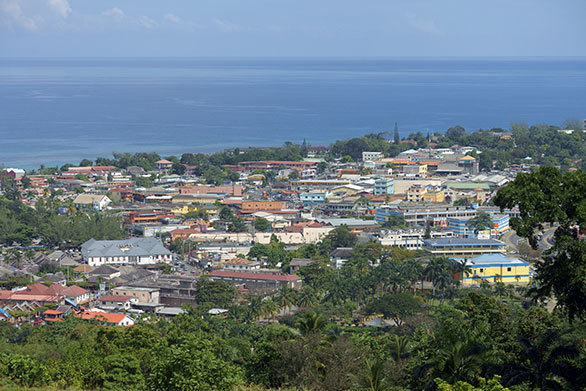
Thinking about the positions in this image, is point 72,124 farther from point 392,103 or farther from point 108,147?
point 392,103

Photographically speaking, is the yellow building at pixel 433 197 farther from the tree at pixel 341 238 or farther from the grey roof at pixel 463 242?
the grey roof at pixel 463 242

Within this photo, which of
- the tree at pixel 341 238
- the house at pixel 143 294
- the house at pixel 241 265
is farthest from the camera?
the tree at pixel 341 238

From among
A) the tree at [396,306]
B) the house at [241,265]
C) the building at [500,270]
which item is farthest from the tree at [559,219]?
the house at [241,265]

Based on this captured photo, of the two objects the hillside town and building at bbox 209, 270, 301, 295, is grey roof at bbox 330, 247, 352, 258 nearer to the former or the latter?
the hillside town

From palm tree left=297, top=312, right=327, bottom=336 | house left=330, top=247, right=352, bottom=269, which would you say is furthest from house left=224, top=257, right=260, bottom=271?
palm tree left=297, top=312, right=327, bottom=336

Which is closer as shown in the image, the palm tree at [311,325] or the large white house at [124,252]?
the palm tree at [311,325]

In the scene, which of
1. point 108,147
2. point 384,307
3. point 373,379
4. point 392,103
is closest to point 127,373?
point 373,379

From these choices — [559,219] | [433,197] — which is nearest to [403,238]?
[433,197]
